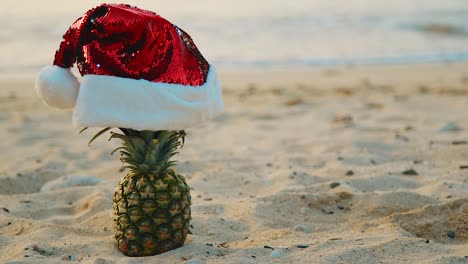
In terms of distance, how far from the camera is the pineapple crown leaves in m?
3.22

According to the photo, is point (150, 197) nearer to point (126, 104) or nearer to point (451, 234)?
point (126, 104)

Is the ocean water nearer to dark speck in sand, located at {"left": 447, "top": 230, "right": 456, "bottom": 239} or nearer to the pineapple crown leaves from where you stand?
the pineapple crown leaves

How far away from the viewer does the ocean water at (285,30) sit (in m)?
13.3

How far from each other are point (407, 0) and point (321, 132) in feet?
58.8

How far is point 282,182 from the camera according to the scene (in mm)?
4973

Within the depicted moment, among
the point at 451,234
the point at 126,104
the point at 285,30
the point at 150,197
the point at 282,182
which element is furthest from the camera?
the point at 285,30

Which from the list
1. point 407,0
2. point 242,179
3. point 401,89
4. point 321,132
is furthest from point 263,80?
point 407,0

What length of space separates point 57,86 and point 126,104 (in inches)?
13.4

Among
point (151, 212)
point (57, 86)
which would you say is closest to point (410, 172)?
point (151, 212)

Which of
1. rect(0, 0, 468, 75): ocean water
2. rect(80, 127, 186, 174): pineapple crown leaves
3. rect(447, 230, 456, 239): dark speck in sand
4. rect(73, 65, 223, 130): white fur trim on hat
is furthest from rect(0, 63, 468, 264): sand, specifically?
rect(0, 0, 468, 75): ocean water

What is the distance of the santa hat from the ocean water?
9.11 meters

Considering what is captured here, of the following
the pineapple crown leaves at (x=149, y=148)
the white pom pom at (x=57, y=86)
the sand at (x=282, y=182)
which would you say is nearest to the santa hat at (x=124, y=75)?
the white pom pom at (x=57, y=86)

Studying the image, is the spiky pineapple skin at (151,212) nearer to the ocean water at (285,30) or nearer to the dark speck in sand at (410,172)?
the dark speck in sand at (410,172)

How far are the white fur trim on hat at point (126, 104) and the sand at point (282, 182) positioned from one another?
706mm
